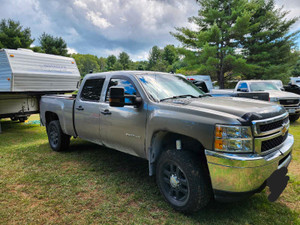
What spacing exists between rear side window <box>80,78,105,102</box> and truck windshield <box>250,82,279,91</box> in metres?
7.85

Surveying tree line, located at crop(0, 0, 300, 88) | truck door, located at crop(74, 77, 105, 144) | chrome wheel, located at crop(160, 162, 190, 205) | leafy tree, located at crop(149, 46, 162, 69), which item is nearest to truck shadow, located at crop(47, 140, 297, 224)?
chrome wheel, located at crop(160, 162, 190, 205)

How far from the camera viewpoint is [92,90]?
4.21 m

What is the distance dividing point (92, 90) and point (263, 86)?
846cm

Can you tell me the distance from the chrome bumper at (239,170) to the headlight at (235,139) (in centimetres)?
7

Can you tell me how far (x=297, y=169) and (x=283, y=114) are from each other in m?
1.86

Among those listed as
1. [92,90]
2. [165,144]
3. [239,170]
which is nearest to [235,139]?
[239,170]

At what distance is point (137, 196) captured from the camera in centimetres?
306

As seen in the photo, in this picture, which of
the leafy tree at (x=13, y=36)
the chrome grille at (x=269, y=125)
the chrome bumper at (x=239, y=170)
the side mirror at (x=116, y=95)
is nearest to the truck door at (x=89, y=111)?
the side mirror at (x=116, y=95)

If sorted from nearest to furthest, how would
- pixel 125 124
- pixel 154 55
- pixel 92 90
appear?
pixel 125 124, pixel 92 90, pixel 154 55

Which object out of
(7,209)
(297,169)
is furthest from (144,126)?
(297,169)

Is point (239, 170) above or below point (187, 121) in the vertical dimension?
below

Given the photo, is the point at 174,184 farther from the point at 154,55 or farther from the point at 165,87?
the point at 154,55

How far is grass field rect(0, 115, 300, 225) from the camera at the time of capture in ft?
8.38

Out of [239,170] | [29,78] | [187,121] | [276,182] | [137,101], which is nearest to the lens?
[239,170]
